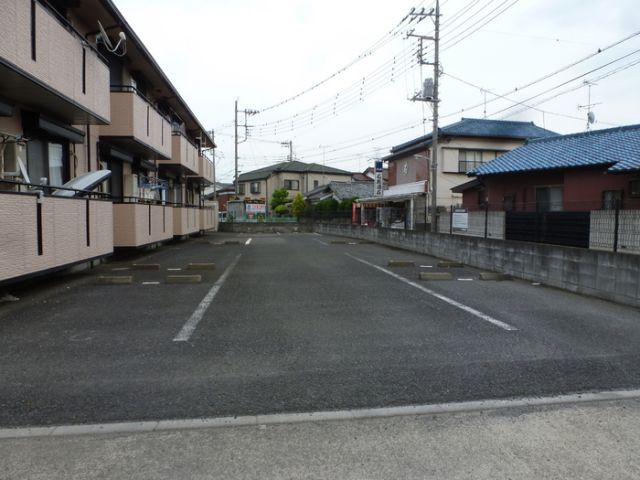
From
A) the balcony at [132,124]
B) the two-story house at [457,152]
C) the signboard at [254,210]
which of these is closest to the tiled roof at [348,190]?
the signboard at [254,210]

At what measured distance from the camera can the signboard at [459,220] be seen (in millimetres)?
16328

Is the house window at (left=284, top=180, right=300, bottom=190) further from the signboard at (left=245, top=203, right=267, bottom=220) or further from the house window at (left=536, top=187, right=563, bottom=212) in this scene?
the house window at (left=536, top=187, right=563, bottom=212)

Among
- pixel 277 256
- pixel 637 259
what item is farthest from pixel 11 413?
pixel 277 256

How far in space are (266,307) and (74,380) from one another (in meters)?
3.47

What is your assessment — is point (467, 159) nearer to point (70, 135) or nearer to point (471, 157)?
point (471, 157)

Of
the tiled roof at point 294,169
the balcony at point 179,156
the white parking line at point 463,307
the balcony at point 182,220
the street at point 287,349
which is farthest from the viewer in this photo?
the tiled roof at point 294,169

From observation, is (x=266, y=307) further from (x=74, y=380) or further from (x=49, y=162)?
(x=49, y=162)

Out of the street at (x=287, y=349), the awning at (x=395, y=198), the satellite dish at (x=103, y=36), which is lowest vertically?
the street at (x=287, y=349)

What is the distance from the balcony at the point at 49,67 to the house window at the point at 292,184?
50.0 meters

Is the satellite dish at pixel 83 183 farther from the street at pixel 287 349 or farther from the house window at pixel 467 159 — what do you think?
the house window at pixel 467 159

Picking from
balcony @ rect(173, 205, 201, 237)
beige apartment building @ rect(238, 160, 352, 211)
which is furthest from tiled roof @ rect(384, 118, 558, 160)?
beige apartment building @ rect(238, 160, 352, 211)

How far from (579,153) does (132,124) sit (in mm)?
15811

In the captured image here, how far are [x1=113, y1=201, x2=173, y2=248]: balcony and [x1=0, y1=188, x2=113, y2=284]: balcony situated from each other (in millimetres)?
2330

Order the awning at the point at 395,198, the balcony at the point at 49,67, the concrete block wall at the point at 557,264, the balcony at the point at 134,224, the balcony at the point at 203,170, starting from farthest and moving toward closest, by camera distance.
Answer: the awning at the point at 395,198, the balcony at the point at 203,170, the balcony at the point at 134,224, the concrete block wall at the point at 557,264, the balcony at the point at 49,67
